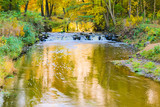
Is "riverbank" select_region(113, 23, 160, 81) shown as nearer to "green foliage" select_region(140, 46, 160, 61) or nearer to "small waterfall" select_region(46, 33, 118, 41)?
"green foliage" select_region(140, 46, 160, 61)

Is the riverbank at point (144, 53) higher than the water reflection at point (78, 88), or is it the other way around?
the riverbank at point (144, 53)

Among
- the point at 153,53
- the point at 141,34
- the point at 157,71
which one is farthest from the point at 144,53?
the point at 141,34

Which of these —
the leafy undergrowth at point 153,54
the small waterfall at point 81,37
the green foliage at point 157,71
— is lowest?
the green foliage at point 157,71

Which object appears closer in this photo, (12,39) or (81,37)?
(12,39)

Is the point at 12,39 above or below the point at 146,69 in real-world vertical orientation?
above

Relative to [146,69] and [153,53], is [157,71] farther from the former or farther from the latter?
[153,53]

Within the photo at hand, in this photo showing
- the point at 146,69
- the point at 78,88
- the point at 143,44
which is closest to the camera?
the point at 78,88

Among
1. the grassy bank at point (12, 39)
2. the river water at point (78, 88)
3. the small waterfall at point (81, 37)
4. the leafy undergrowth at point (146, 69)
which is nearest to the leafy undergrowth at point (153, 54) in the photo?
the leafy undergrowth at point (146, 69)

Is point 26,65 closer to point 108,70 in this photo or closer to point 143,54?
point 108,70

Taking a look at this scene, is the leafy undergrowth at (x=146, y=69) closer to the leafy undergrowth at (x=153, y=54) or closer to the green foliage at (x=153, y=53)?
the leafy undergrowth at (x=153, y=54)

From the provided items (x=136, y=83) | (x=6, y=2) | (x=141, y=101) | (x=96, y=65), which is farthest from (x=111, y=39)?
(x=141, y=101)

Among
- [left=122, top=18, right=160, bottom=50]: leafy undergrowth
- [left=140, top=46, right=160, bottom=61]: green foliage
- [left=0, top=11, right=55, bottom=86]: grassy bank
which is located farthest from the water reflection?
[left=122, top=18, right=160, bottom=50]: leafy undergrowth

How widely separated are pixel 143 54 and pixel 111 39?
44.5 feet

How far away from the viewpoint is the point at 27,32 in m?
20.2
